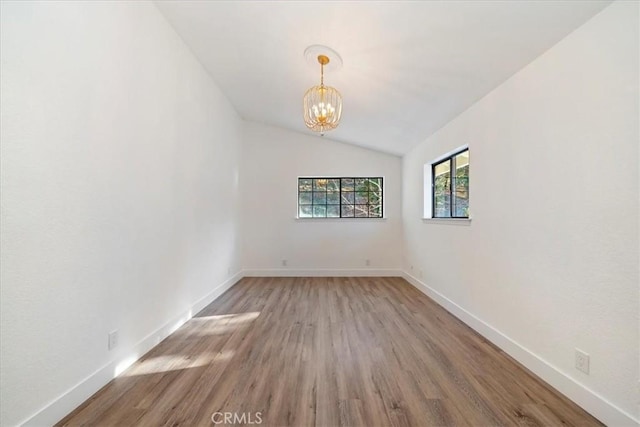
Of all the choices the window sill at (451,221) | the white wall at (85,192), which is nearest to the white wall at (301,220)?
the window sill at (451,221)

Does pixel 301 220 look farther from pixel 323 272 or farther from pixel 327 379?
pixel 327 379

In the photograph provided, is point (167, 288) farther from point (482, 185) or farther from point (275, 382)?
point (482, 185)

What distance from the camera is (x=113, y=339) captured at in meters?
1.88

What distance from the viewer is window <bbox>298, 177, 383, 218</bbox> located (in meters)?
5.40

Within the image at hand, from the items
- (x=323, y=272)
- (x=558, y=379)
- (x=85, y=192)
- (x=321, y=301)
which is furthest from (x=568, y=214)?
(x=323, y=272)

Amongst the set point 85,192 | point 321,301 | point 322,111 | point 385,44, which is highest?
point 385,44

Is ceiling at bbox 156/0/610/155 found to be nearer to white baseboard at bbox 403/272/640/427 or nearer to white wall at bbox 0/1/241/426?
white wall at bbox 0/1/241/426

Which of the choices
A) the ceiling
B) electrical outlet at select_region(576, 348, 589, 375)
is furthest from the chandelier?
electrical outlet at select_region(576, 348, 589, 375)

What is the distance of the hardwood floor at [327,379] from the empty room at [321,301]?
0.02 meters

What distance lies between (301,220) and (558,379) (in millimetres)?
4121

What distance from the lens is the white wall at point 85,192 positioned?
1285 mm

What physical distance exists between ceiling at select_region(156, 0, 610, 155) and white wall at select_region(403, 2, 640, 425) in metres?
0.22

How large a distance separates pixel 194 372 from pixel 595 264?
2.64 metres

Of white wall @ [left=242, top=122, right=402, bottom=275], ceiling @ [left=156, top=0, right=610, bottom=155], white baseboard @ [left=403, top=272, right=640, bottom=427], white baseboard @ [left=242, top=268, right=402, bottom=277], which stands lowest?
white baseboard @ [left=242, top=268, right=402, bottom=277]
